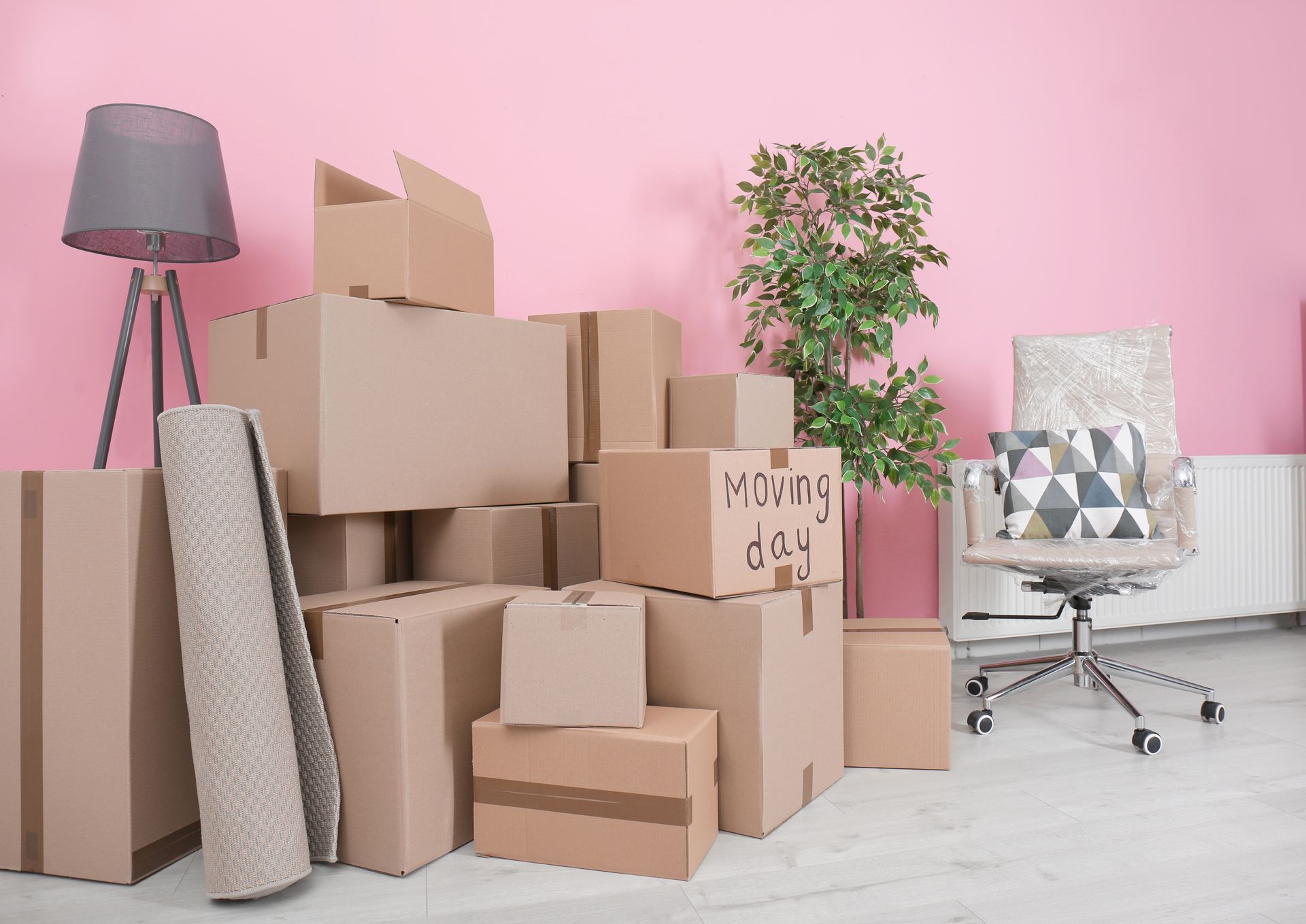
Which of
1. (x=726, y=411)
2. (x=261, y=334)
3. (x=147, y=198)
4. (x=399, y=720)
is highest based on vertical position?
(x=147, y=198)

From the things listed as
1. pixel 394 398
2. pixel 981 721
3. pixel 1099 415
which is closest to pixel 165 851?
pixel 394 398

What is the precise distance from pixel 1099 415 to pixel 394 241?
190cm

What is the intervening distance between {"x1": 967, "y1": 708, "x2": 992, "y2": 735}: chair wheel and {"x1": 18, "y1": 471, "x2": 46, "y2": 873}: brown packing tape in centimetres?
176

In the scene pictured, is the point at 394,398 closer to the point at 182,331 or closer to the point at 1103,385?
the point at 182,331

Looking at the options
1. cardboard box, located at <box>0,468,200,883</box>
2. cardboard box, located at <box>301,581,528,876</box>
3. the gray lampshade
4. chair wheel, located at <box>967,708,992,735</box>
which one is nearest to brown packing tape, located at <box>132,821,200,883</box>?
cardboard box, located at <box>0,468,200,883</box>

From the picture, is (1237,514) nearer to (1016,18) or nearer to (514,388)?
(1016,18)

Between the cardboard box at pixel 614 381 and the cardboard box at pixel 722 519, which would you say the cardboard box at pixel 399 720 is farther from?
the cardboard box at pixel 614 381

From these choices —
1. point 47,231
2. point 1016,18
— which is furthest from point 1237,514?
point 47,231

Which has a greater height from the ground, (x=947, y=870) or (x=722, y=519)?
(x=722, y=519)

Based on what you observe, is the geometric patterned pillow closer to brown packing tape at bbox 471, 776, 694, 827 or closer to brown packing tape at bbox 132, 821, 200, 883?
brown packing tape at bbox 471, 776, 694, 827

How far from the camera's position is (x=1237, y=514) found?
2793 millimetres

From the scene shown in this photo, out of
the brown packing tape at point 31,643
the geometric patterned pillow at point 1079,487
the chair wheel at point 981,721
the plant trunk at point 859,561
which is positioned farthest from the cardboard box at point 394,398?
the geometric patterned pillow at point 1079,487

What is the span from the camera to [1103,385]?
7.48 ft

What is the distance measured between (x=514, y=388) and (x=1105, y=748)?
149cm
